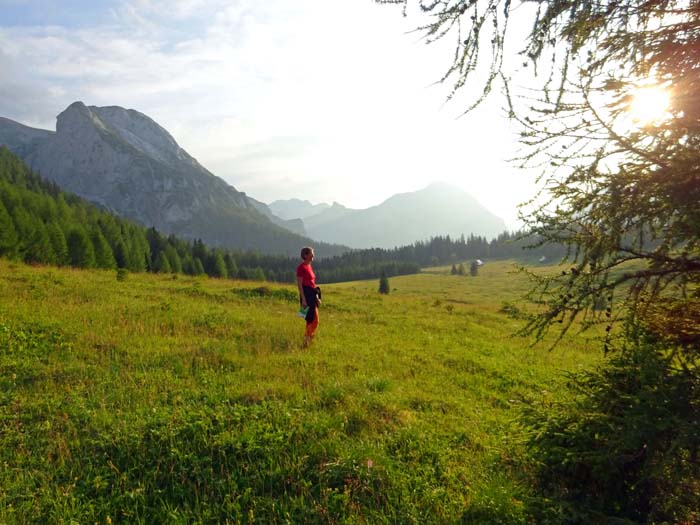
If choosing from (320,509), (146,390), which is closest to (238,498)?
(320,509)

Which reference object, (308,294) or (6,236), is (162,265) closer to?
(6,236)

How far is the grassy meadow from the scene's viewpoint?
430 centimetres

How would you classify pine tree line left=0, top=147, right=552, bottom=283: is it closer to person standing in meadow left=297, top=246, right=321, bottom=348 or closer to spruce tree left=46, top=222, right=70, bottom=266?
spruce tree left=46, top=222, right=70, bottom=266

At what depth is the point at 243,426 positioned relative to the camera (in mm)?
5566

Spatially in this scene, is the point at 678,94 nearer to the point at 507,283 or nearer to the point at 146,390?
the point at 146,390

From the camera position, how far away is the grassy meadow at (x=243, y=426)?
4.30 m

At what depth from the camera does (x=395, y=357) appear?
35.1ft

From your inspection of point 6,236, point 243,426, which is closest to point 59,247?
point 6,236

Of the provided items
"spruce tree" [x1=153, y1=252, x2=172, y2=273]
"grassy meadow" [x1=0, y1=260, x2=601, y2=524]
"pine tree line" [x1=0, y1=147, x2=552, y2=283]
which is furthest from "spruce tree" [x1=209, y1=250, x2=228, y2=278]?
"grassy meadow" [x1=0, y1=260, x2=601, y2=524]

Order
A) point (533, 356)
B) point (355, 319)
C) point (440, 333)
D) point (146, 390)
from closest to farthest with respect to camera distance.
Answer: point (146, 390), point (533, 356), point (440, 333), point (355, 319)

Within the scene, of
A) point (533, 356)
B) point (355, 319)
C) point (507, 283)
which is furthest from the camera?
point (507, 283)

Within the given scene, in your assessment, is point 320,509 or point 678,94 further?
point 320,509

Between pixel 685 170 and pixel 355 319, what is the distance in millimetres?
13822

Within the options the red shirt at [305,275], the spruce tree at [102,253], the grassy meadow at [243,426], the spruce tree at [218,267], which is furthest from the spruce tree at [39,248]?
the red shirt at [305,275]
